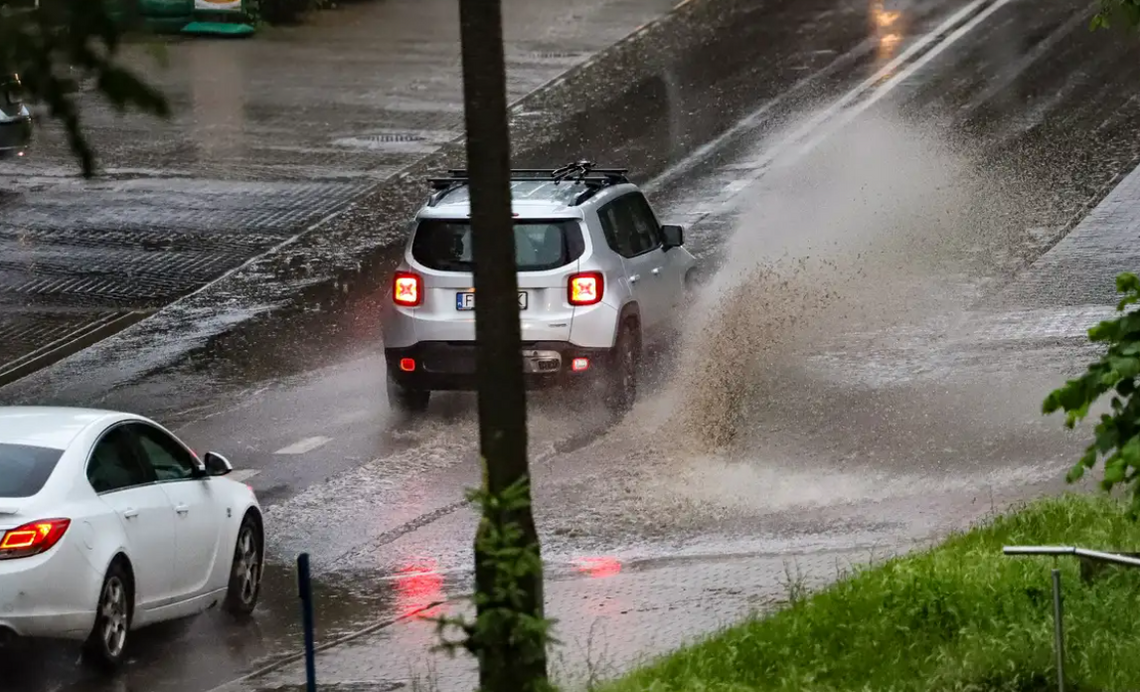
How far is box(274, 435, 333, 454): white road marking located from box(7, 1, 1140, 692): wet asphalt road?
0.17 ft

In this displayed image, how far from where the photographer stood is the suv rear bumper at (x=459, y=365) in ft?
54.9

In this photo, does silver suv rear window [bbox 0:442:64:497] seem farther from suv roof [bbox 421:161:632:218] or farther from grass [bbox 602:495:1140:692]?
suv roof [bbox 421:161:632:218]

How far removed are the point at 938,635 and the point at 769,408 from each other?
6907mm

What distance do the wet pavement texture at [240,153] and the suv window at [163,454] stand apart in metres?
6.42

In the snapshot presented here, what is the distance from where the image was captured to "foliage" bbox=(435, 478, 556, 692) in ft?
25.9

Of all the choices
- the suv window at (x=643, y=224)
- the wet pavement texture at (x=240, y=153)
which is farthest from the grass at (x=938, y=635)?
the wet pavement texture at (x=240, y=153)

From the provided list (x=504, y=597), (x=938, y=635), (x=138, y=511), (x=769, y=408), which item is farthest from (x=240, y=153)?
(x=504, y=597)

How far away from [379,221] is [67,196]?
4.12m

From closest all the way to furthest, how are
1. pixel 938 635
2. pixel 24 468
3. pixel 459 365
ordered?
1. pixel 938 635
2. pixel 24 468
3. pixel 459 365

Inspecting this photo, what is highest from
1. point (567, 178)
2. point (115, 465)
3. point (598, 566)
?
point (115, 465)

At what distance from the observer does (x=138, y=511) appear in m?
11.1

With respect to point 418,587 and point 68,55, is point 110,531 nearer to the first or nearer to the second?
point 418,587

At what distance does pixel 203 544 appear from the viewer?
11.7m


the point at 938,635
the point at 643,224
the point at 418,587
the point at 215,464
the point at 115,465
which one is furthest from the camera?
the point at 643,224
